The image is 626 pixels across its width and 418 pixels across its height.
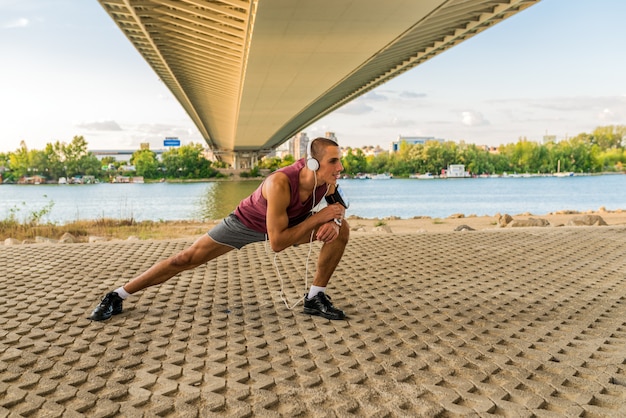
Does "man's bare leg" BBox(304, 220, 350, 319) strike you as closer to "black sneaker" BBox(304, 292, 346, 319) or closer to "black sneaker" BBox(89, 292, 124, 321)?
"black sneaker" BBox(304, 292, 346, 319)

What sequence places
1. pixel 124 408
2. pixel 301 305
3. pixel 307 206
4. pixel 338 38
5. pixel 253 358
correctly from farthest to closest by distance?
pixel 338 38, pixel 301 305, pixel 307 206, pixel 253 358, pixel 124 408

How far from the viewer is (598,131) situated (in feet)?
299

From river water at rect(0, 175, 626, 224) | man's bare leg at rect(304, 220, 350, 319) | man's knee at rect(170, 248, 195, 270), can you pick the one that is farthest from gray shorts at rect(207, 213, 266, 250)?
river water at rect(0, 175, 626, 224)

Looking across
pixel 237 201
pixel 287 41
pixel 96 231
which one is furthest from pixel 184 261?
pixel 237 201

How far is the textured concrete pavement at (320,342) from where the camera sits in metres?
2.92

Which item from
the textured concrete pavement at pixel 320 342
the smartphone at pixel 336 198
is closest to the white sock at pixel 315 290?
the textured concrete pavement at pixel 320 342

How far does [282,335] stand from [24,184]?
2962 inches

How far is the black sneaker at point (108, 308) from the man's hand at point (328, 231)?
1472mm

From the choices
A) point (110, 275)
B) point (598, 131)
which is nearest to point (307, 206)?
point (110, 275)

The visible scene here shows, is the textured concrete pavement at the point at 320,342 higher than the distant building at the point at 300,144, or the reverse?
the distant building at the point at 300,144

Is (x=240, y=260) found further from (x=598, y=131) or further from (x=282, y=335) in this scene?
(x=598, y=131)

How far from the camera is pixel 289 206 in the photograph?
4168 mm

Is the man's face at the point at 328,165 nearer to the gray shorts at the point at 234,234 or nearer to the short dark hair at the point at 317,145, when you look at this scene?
the short dark hair at the point at 317,145

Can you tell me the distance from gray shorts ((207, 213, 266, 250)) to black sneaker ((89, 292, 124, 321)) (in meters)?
0.79
